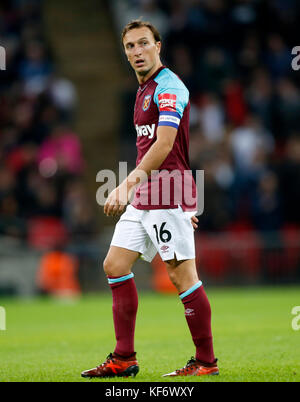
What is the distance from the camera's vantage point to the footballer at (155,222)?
5.93 meters

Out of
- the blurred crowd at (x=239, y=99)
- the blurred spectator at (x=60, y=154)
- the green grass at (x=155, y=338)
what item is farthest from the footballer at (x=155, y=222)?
the blurred spectator at (x=60, y=154)

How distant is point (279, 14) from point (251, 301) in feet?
26.2

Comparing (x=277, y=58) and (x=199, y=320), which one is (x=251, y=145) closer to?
(x=277, y=58)

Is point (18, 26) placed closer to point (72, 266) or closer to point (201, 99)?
point (201, 99)

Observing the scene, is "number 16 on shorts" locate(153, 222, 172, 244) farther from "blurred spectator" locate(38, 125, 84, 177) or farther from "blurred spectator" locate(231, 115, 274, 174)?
"blurred spectator" locate(231, 115, 274, 174)

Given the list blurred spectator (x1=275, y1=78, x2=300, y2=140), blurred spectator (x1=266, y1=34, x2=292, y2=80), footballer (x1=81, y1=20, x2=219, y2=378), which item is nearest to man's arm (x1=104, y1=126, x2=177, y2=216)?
footballer (x1=81, y1=20, x2=219, y2=378)

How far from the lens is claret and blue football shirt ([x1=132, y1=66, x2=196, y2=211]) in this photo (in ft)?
19.9

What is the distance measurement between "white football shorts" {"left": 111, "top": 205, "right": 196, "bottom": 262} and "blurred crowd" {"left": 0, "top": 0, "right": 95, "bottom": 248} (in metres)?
8.95

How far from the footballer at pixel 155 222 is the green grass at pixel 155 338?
0.23 meters

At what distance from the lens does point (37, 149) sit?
52.6 feet

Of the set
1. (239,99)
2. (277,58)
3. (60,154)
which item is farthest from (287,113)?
(60,154)

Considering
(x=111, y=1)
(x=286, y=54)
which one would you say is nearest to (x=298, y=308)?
(x=286, y=54)

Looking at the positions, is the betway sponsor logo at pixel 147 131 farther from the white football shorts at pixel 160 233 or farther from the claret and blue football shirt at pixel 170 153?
the white football shorts at pixel 160 233

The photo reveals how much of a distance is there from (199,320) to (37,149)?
34.5ft
